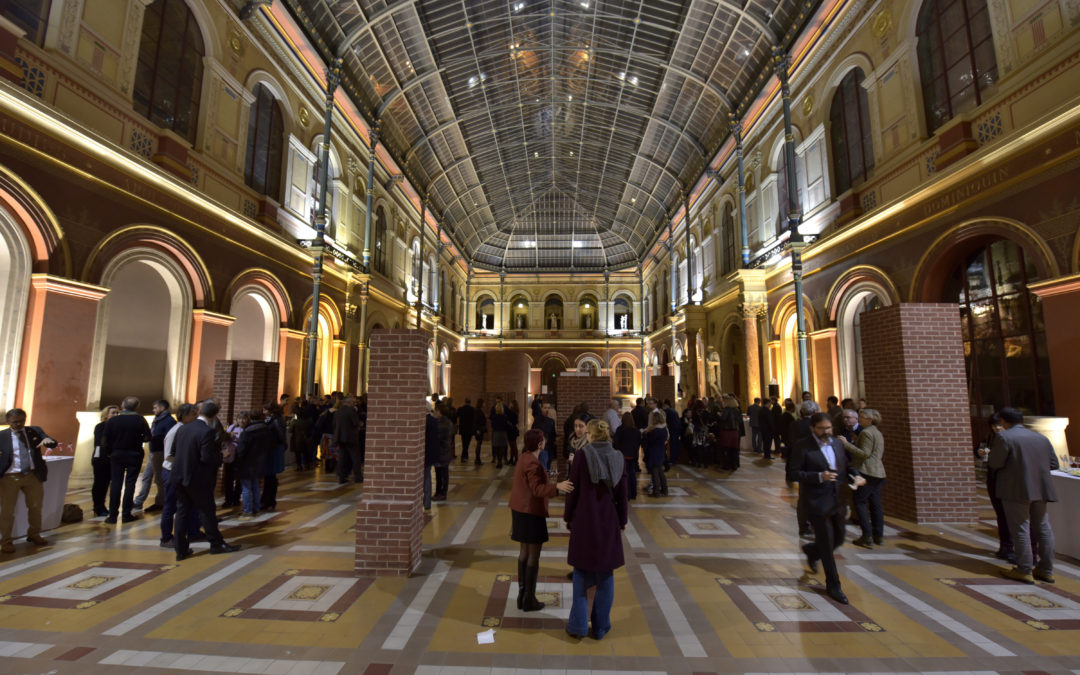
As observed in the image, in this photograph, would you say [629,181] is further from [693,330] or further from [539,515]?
[539,515]

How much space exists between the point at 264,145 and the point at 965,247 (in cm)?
1684

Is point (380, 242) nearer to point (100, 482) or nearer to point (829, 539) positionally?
point (100, 482)

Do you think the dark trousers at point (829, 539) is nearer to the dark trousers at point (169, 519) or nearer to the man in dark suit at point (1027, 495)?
the man in dark suit at point (1027, 495)

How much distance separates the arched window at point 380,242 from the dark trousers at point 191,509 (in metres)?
15.7

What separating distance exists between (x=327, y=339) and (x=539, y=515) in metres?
14.9

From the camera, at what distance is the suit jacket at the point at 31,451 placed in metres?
5.13

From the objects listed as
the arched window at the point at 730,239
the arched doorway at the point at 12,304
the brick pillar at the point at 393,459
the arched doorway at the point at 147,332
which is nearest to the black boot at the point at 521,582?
the brick pillar at the point at 393,459

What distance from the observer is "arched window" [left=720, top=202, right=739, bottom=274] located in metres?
19.0

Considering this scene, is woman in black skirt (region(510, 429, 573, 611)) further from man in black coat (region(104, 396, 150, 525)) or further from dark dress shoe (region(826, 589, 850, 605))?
man in black coat (region(104, 396, 150, 525))

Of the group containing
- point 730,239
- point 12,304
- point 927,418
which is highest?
point 730,239

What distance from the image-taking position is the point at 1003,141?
7.80m

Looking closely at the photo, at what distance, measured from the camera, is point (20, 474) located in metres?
5.29

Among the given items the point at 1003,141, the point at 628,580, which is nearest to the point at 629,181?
the point at 1003,141

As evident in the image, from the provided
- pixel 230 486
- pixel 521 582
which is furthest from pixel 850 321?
pixel 230 486
